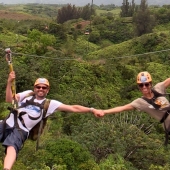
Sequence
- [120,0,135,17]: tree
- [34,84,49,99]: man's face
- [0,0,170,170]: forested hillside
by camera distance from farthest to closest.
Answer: [120,0,135,17]: tree, [0,0,170,170]: forested hillside, [34,84,49,99]: man's face

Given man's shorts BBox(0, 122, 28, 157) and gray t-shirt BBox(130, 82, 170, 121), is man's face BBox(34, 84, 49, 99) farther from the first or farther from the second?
gray t-shirt BBox(130, 82, 170, 121)

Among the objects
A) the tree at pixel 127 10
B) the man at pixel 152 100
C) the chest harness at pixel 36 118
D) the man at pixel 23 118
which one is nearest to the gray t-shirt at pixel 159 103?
the man at pixel 152 100

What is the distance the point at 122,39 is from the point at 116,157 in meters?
38.8

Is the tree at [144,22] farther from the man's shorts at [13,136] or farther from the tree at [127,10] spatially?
the man's shorts at [13,136]

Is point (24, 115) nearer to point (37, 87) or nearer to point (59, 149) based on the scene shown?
point (37, 87)

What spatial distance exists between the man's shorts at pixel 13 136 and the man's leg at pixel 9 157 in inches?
2.2

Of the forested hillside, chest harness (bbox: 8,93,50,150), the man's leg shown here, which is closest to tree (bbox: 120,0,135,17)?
the forested hillside

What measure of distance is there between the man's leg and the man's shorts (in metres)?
0.06

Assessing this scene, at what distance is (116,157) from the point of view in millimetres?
11938

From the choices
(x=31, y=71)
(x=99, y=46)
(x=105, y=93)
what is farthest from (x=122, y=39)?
(x=31, y=71)

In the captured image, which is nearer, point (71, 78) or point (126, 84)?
point (71, 78)

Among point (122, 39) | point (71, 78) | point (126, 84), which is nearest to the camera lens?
point (71, 78)

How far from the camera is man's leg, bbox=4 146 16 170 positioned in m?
3.57

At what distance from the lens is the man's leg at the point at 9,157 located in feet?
11.7
